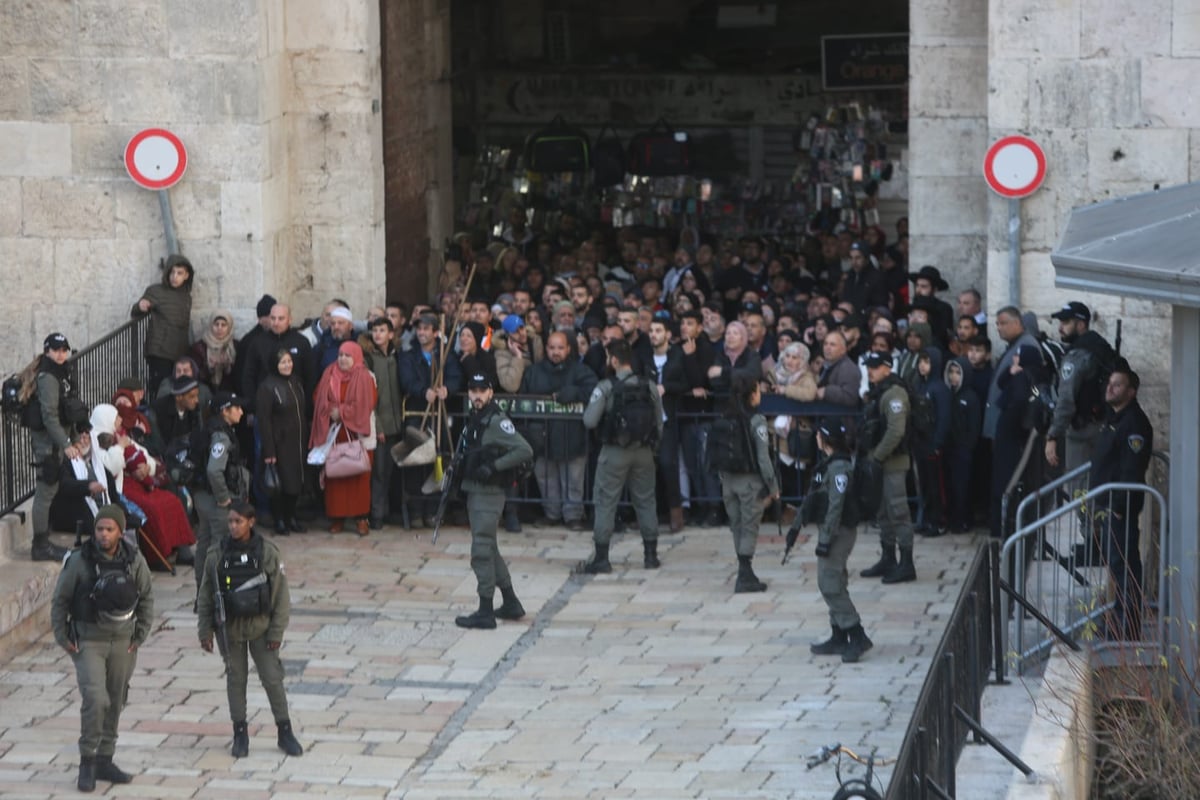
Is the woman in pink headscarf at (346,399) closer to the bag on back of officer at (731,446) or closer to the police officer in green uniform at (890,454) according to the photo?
the bag on back of officer at (731,446)

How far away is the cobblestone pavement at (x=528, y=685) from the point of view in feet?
39.2

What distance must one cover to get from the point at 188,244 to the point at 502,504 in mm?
4438

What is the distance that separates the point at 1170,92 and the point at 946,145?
2.02m

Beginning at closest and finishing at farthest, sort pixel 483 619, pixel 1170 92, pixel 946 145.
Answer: pixel 483 619 < pixel 1170 92 < pixel 946 145

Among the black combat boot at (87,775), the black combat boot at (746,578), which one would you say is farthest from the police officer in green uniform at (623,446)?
the black combat boot at (87,775)

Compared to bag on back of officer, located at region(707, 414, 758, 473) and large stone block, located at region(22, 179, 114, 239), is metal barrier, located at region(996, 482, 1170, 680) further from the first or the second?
large stone block, located at region(22, 179, 114, 239)

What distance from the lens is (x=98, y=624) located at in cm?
1184

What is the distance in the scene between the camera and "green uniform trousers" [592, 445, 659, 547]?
1555 cm

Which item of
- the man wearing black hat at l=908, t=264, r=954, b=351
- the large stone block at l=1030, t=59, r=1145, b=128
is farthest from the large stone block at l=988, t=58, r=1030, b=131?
the man wearing black hat at l=908, t=264, r=954, b=351

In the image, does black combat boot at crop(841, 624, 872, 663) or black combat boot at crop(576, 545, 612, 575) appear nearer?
black combat boot at crop(841, 624, 872, 663)

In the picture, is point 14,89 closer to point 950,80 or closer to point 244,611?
point 244,611

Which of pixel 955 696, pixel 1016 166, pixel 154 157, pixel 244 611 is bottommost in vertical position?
pixel 955 696

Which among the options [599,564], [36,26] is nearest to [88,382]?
[36,26]

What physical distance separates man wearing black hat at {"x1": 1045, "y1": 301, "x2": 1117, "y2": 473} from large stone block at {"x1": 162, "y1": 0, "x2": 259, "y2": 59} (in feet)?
21.5
